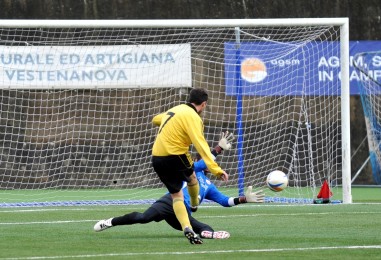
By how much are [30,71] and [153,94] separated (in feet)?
8.57

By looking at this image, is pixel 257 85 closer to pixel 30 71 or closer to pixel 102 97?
pixel 102 97

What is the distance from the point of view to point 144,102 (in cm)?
2288

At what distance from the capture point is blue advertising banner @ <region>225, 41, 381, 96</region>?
73.3 ft

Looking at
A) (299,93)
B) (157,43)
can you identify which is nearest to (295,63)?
(299,93)

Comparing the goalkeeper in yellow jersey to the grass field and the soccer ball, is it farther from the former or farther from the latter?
the soccer ball

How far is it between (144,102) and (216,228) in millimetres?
8892

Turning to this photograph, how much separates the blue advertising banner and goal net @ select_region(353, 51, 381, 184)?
181cm

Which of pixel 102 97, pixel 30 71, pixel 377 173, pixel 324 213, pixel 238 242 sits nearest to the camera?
pixel 238 242

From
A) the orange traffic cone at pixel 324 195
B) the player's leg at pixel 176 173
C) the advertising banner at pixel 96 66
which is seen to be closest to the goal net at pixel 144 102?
the advertising banner at pixel 96 66

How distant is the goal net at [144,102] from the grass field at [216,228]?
3297 millimetres

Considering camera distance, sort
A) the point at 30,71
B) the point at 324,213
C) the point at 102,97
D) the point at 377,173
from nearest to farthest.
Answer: the point at 324,213
the point at 30,71
the point at 102,97
the point at 377,173

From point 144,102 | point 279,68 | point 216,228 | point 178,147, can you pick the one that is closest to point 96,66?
point 144,102

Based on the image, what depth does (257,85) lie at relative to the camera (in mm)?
22859

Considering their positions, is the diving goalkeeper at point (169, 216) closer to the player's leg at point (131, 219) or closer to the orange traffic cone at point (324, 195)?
the player's leg at point (131, 219)
